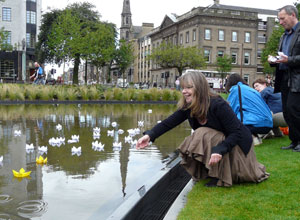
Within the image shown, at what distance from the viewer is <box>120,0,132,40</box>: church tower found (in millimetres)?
124625

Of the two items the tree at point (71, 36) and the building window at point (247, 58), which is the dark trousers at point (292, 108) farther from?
the building window at point (247, 58)

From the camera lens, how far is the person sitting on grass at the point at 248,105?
5.66m

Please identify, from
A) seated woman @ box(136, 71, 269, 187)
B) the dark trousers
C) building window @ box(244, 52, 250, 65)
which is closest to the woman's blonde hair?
seated woman @ box(136, 71, 269, 187)

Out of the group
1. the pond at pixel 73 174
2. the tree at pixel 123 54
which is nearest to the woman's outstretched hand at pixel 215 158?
the pond at pixel 73 174

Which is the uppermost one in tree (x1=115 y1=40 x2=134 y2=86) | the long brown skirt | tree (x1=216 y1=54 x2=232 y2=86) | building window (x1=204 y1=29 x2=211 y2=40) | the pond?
building window (x1=204 y1=29 x2=211 y2=40)

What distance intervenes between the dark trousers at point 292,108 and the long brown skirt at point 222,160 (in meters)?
1.53

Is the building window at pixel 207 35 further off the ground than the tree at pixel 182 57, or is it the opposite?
the building window at pixel 207 35

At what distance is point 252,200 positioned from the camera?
334cm

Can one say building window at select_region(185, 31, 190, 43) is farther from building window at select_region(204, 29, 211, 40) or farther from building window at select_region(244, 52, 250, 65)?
building window at select_region(244, 52, 250, 65)

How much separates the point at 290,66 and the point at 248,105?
0.98 meters

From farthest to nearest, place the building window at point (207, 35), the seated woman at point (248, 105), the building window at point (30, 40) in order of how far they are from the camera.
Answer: the building window at point (207, 35) < the building window at point (30, 40) < the seated woman at point (248, 105)

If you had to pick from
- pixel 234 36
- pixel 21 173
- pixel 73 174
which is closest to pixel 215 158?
pixel 73 174

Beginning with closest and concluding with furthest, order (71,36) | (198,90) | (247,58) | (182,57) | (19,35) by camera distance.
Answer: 1. (198,90)
2. (71,36)
3. (19,35)
4. (182,57)
5. (247,58)

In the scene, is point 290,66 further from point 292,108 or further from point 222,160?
point 222,160
